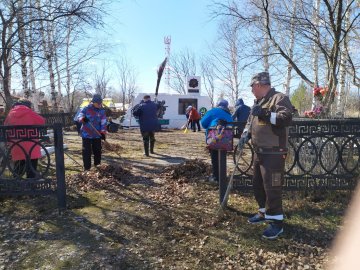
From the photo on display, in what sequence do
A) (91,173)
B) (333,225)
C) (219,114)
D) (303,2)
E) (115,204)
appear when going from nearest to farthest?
(333,225) → (115,204) → (219,114) → (91,173) → (303,2)

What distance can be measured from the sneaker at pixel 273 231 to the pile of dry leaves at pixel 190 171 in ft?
8.77

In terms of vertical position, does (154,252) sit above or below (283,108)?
below

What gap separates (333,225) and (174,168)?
3.42 meters

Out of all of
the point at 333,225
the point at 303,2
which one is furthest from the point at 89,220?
the point at 303,2

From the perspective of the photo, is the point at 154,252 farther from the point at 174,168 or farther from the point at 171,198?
the point at 174,168

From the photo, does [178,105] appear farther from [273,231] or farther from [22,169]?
[273,231]

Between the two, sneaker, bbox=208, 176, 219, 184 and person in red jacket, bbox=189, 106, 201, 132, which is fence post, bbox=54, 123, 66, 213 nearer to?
sneaker, bbox=208, 176, 219, 184

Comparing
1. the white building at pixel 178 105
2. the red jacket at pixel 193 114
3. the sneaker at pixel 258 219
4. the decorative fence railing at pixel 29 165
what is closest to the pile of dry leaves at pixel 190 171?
the sneaker at pixel 258 219

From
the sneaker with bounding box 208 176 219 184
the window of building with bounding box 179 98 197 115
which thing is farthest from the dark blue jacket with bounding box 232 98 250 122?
the window of building with bounding box 179 98 197 115

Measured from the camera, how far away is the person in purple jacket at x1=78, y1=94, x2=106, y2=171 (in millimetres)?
7238

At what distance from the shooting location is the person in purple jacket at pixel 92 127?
23.7ft

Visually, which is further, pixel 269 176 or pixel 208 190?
pixel 208 190

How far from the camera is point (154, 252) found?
3.91 metres

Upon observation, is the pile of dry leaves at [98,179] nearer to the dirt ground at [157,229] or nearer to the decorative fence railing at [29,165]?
the dirt ground at [157,229]
